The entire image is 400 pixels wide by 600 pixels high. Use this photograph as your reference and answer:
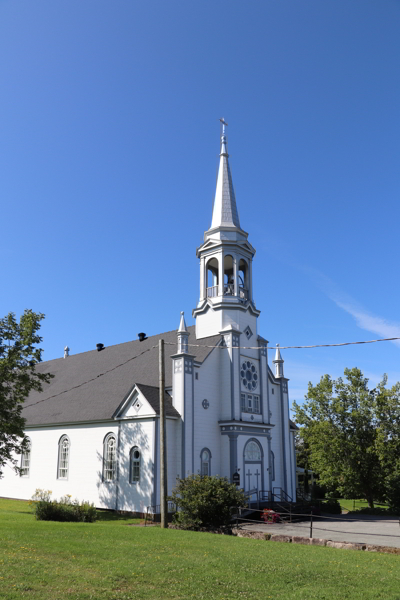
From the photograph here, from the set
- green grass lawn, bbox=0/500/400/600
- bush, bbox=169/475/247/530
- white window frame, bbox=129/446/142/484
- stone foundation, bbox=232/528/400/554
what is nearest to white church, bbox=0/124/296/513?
white window frame, bbox=129/446/142/484

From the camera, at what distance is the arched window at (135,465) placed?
27.9 meters

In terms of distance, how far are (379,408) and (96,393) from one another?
2022cm

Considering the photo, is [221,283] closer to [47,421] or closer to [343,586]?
[47,421]

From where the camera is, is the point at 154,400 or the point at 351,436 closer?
the point at 154,400

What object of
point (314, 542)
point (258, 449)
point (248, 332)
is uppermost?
point (248, 332)

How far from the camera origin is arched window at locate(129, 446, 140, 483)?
91.5ft

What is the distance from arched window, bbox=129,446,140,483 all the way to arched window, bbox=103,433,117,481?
1.76 metres

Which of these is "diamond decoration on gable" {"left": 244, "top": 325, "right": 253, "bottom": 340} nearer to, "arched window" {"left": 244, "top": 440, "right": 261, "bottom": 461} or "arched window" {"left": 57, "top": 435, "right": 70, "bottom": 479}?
"arched window" {"left": 244, "top": 440, "right": 261, "bottom": 461}

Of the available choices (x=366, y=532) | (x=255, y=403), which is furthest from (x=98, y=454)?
(x=366, y=532)

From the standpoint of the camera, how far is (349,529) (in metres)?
25.5

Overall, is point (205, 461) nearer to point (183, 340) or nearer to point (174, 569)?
point (183, 340)

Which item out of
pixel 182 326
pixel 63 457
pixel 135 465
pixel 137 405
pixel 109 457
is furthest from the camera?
pixel 63 457

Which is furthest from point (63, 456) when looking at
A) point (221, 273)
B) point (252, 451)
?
point (221, 273)

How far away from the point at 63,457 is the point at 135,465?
25.8 feet
